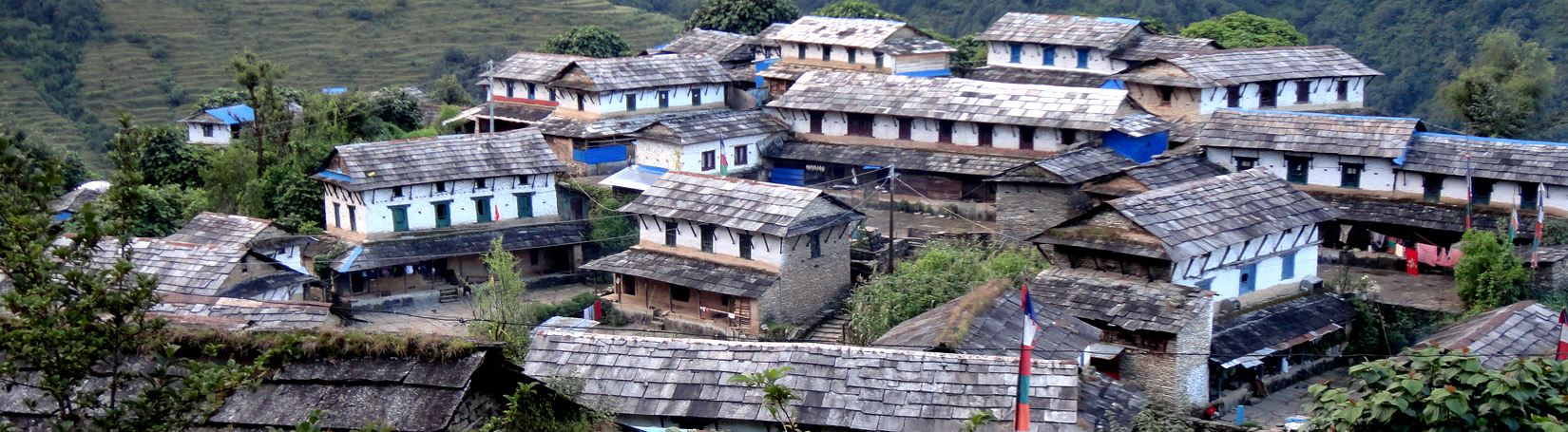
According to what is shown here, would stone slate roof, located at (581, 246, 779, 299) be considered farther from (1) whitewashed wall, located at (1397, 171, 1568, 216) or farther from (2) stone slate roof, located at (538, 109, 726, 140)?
(1) whitewashed wall, located at (1397, 171, 1568, 216)

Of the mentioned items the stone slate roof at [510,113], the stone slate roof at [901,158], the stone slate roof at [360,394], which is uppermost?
the stone slate roof at [360,394]

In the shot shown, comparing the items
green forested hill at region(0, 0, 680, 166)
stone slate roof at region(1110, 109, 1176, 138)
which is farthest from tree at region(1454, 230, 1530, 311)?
green forested hill at region(0, 0, 680, 166)

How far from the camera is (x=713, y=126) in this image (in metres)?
44.5

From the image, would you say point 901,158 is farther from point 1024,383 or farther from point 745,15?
point 1024,383

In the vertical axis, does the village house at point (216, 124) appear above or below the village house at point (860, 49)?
below

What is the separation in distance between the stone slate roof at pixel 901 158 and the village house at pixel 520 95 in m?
9.05

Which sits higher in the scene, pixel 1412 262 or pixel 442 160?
pixel 442 160

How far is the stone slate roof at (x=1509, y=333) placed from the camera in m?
25.8

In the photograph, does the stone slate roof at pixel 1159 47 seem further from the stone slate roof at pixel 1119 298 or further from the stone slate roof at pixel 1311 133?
the stone slate roof at pixel 1119 298

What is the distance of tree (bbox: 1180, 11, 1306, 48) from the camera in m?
55.6

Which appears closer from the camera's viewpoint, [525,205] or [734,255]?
[734,255]

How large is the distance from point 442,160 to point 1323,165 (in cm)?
2324

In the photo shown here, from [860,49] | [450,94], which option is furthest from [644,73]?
[450,94]

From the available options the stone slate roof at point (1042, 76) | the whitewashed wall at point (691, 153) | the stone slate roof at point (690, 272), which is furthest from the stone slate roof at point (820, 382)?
the stone slate roof at point (1042, 76)
